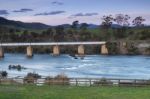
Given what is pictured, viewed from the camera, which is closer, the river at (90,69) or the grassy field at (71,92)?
the grassy field at (71,92)

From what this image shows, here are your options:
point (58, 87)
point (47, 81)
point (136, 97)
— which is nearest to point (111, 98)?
point (136, 97)

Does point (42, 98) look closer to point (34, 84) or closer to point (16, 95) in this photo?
point (16, 95)

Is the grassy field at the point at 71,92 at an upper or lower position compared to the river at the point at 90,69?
upper

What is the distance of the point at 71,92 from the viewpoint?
160 ft

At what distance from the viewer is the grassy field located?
150 ft

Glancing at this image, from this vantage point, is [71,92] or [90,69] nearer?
[71,92]

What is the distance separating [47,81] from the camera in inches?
2223

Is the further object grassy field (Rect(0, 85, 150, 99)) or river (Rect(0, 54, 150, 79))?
river (Rect(0, 54, 150, 79))

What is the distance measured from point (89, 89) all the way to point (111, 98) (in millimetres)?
6339

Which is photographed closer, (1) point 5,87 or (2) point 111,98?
(2) point 111,98

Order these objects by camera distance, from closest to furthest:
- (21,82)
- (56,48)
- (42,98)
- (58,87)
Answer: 1. (42,98)
2. (58,87)
3. (21,82)
4. (56,48)

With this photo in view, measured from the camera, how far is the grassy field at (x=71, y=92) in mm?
45781

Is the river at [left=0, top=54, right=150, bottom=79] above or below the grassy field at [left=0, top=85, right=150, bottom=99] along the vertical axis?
below

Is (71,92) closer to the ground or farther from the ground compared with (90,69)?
farther from the ground
